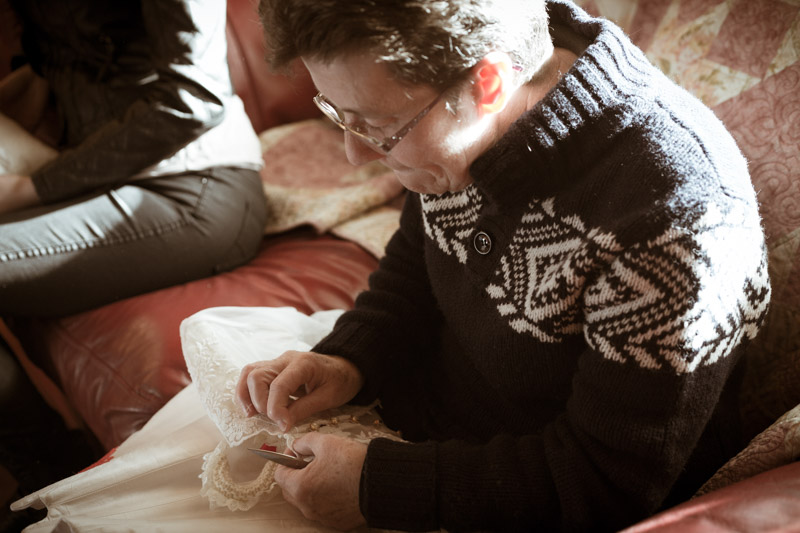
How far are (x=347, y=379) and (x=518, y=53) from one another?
0.49 metres

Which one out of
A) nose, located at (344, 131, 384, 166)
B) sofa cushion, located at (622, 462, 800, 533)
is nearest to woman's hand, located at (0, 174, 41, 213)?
nose, located at (344, 131, 384, 166)

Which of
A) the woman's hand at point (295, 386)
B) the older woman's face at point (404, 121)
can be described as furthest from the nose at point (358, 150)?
the woman's hand at point (295, 386)

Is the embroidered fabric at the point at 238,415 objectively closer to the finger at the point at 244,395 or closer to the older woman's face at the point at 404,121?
the finger at the point at 244,395

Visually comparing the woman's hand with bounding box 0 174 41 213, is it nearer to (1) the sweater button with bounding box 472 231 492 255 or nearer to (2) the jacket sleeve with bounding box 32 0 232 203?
(2) the jacket sleeve with bounding box 32 0 232 203

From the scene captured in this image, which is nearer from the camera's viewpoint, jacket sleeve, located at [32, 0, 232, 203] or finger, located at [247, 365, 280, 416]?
finger, located at [247, 365, 280, 416]

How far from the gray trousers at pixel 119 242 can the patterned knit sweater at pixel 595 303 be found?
671 mm

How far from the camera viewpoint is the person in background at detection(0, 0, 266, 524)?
111 centimetres

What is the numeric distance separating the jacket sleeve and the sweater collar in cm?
76

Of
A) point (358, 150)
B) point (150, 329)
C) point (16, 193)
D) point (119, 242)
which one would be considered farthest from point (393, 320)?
point (16, 193)

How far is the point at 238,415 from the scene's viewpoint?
2.50 ft

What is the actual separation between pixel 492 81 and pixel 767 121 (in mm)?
458

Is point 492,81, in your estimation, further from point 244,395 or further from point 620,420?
point 244,395

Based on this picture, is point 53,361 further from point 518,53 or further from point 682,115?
point 682,115

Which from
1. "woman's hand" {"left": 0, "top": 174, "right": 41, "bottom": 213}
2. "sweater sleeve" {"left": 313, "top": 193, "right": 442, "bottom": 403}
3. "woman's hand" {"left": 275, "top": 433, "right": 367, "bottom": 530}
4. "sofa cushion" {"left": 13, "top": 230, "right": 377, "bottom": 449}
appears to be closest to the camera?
"woman's hand" {"left": 275, "top": 433, "right": 367, "bottom": 530}
